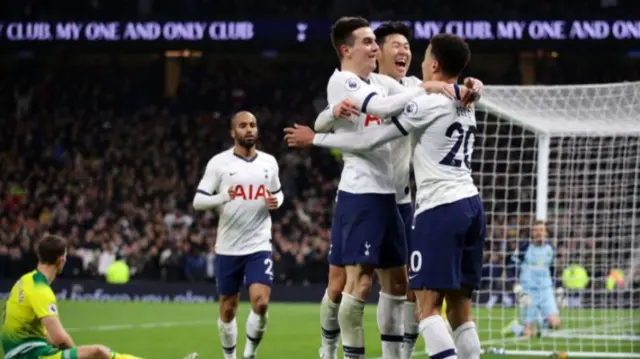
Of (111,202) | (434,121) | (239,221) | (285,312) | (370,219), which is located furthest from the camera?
(111,202)

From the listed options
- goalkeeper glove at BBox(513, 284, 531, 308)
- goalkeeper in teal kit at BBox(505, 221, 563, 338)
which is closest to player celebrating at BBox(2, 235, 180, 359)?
goalkeeper in teal kit at BBox(505, 221, 563, 338)

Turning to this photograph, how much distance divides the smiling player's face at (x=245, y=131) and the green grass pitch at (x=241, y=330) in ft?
8.52

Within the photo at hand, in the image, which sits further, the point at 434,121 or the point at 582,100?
the point at 582,100

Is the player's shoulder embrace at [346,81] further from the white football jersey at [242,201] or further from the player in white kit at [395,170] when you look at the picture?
the white football jersey at [242,201]

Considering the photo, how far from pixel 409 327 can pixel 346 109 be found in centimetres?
216

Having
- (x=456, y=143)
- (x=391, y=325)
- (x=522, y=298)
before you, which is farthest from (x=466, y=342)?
(x=522, y=298)

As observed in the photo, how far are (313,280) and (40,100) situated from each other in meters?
12.3

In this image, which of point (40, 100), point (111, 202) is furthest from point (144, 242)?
point (40, 100)

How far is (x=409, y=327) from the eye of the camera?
9.63 metres

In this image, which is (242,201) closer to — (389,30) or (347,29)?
(389,30)

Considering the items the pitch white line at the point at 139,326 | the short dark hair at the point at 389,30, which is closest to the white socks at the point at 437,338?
the short dark hair at the point at 389,30

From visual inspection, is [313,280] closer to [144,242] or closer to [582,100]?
[144,242]

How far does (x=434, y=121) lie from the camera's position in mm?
7977

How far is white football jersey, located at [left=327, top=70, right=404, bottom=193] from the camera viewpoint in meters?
8.46
